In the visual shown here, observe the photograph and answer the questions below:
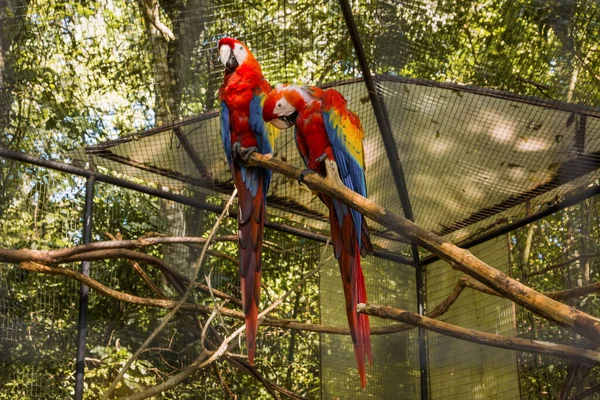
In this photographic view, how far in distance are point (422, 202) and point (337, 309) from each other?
550 millimetres

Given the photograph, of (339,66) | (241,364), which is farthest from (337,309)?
(339,66)

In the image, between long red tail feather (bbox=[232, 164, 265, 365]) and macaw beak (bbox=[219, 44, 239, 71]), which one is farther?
macaw beak (bbox=[219, 44, 239, 71])

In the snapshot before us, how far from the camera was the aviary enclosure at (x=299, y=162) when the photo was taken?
190 cm

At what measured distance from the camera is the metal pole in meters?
1.90

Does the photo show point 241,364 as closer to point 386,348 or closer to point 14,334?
point 386,348

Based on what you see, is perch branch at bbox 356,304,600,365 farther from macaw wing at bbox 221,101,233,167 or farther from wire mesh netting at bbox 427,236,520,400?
wire mesh netting at bbox 427,236,520,400

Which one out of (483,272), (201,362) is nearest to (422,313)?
(201,362)

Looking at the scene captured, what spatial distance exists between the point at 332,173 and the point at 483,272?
0.49m

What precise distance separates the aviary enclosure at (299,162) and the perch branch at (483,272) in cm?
41

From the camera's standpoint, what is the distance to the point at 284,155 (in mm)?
2248

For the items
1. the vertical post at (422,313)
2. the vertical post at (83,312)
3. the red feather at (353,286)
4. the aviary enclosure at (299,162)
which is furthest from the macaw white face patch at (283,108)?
the vertical post at (422,313)

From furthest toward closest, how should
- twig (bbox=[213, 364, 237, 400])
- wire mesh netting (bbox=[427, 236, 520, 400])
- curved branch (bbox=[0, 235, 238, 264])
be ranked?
twig (bbox=[213, 364, 237, 400])
wire mesh netting (bbox=[427, 236, 520, 400])
curved branch (bbox=[0, 235, 238, 264])

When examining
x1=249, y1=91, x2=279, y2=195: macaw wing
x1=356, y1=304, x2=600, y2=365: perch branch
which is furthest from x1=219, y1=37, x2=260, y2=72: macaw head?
x1=356, y1=304, x2=600, y2=365: perch branch

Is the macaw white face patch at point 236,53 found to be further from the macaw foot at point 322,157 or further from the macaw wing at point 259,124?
the macaw foot at point 322,157
